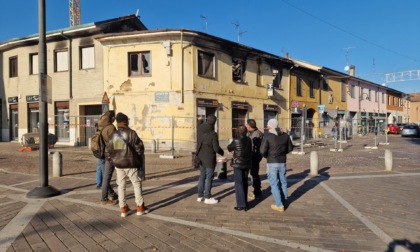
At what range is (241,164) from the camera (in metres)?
5.29

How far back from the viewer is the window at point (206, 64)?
16.6 m

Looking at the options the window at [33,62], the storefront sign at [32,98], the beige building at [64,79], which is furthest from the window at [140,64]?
the window at [33,62]

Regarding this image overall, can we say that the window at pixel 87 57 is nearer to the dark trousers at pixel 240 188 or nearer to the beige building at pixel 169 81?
the beige building at pixel 169 81

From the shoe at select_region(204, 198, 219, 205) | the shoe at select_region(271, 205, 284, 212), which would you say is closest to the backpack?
the shoe at select_region(204, 198, 219, 205)

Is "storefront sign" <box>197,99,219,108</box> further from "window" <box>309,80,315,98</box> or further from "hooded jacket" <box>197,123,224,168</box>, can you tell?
"window" <box>309,80,315,98</box>

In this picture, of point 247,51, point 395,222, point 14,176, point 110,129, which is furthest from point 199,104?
point 395,222

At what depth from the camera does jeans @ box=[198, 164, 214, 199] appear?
18.7 ft

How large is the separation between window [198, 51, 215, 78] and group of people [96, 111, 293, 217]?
11.0 metres

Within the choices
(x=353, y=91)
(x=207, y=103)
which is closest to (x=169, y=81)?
(x=207, y=103)

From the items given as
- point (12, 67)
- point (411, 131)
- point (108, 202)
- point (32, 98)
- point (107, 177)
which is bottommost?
point (108, 202)

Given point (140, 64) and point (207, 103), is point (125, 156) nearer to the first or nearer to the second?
point (207, 103)

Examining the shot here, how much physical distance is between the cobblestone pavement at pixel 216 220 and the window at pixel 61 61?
39.6ft

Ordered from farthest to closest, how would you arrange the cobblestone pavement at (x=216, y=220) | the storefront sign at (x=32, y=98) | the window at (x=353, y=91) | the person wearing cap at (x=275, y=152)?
the window at (x=353, y=91), the storefront sign at (x=32, y=98), the person wearing cap at (x=275, y=152), the cobblestone pavement at (x=216, y=220)

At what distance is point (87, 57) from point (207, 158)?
48.9 feet
